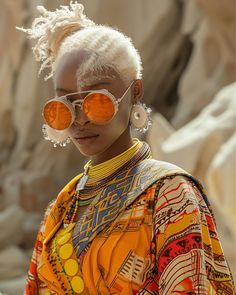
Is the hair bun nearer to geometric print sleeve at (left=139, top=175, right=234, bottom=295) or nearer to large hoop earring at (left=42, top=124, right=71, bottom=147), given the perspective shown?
large hoop earring at (left=42, top=124, right=71, bottom=147)

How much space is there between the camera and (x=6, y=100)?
10.2 metres

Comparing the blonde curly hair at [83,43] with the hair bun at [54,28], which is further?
the hair bun at [54,28]

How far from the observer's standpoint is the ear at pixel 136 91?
1.21 m

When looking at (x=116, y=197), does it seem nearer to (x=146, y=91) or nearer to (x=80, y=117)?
(x=80, y=117)

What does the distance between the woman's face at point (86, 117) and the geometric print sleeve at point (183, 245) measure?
0.13 metres

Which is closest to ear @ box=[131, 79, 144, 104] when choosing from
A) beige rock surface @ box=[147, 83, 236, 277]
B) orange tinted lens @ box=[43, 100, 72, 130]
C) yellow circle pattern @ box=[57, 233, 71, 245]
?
orange tinted lens @ box=[43, 100, 72, 130]

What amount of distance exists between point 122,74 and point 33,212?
8403mm

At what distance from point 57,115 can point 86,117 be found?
0.15ft

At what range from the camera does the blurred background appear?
20.3ft

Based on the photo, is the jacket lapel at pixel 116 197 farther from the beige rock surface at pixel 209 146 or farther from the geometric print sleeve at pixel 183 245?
the beige rock surface at pixel 209 146

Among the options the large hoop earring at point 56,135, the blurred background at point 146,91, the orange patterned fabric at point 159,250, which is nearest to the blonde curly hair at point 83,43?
the large hoop earring at point 56,135

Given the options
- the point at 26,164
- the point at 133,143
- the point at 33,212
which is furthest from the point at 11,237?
the point at 133,143

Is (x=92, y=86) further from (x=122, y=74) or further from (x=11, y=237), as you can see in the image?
(x=11, y=237)

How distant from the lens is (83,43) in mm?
1197
